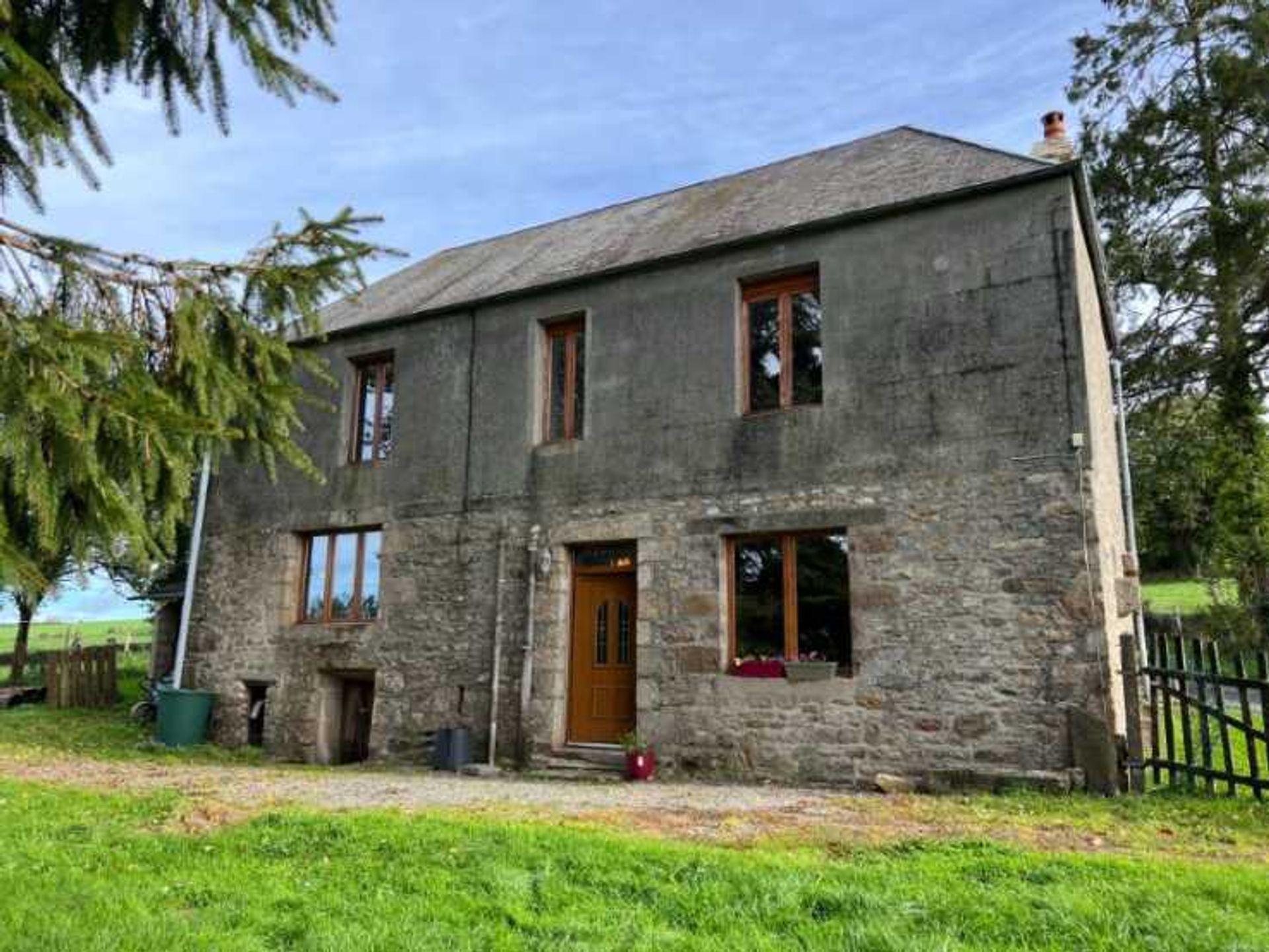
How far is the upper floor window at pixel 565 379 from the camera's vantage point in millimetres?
11398

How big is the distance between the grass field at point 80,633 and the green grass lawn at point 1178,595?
30527 millimetres

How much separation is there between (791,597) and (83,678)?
619 inches

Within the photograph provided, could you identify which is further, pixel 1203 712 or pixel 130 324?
pixel 1203 712

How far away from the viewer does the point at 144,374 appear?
3354 millimetres

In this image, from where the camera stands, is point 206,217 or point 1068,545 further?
point 1068,545

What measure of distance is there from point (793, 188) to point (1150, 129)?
1187cm

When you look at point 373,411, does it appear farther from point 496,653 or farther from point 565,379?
point 496,653

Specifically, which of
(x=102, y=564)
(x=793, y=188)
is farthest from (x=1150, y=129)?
(x=102, y=564)

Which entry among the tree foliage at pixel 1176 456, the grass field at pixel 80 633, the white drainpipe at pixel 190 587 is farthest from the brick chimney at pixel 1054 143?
the grass field at pixel 80 633

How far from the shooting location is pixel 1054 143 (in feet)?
32.9

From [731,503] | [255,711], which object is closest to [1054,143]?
[731,503]

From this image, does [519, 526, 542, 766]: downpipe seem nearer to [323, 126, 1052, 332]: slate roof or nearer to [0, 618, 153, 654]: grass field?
[323, 126, 1052, 332]: slate roof

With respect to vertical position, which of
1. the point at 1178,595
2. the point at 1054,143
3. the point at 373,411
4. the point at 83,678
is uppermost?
the point at 1054,143

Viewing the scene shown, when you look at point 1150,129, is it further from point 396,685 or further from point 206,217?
point 206,217
